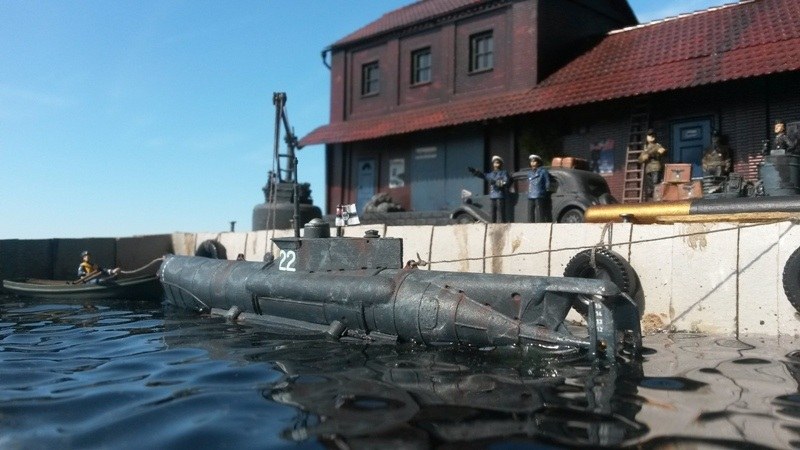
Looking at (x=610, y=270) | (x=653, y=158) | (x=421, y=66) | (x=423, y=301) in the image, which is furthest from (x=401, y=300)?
(x=421, y=66)

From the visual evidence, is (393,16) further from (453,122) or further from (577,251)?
(577,251)

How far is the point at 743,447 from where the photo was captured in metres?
4.55

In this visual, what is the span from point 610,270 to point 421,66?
16984mm

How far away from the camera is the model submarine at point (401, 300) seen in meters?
7.83

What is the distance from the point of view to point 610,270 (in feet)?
35.3

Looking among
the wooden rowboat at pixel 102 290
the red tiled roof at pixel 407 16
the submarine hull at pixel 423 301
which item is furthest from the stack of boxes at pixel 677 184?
the wooden rowboat at pixel 102 290

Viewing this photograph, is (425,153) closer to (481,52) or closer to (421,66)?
(421,66)

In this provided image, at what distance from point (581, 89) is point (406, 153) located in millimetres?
8092

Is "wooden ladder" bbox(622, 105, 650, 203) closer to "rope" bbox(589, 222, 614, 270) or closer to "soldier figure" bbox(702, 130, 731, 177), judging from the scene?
"soldier figure" bbox(702, 130, 731, 177)

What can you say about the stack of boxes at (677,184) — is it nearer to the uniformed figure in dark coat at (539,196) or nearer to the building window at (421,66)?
the uniformed figure in dark coat at (539,196)

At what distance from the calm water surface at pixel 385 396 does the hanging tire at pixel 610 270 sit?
113 cm

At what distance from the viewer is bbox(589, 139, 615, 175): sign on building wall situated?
19891mm

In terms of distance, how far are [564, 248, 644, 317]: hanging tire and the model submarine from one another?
113 cm

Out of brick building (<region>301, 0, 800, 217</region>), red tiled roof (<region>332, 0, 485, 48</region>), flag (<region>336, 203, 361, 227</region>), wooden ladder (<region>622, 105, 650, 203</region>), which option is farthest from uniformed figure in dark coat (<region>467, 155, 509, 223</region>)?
red tiled roof (<region>332, 0, 485, 48</region>)
